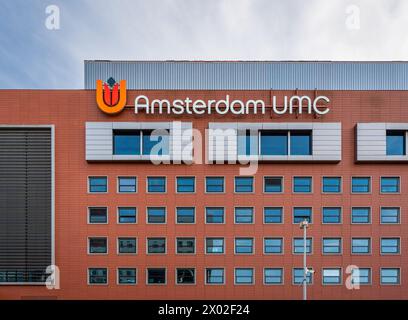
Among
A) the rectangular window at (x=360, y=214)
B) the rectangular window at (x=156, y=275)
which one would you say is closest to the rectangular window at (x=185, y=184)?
the rectangular window at (x=156, y=275)

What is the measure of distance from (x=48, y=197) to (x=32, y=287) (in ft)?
20.7

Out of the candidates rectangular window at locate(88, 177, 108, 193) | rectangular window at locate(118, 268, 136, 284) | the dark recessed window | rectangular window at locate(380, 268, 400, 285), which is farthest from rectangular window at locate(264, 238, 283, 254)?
rectangular window at locate(88, 177, 108, 193)

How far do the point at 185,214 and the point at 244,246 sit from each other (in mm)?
4824

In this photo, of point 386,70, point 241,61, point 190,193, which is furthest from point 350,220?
point 241,61

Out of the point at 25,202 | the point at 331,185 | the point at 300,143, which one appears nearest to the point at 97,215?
the point at 25,202

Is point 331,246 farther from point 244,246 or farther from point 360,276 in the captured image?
point 244,246

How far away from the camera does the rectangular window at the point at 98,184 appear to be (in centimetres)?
1772

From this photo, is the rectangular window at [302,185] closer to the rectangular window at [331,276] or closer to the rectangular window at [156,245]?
the rectangular window at [331,276]

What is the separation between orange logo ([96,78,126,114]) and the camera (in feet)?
57.4

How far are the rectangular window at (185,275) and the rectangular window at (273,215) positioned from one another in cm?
648

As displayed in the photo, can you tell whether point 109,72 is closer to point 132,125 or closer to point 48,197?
point 132,125

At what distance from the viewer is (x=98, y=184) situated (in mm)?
17781
